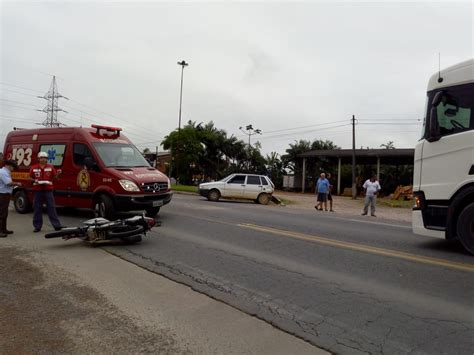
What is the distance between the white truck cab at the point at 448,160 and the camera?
681cm

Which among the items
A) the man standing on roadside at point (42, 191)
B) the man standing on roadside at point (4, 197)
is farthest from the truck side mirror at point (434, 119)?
the man standing on roadside at point (4, 197)

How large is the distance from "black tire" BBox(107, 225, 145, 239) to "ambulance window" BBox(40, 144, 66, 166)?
4975 mm

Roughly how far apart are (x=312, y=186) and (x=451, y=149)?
127 feet

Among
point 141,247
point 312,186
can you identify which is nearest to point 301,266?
point 141,247

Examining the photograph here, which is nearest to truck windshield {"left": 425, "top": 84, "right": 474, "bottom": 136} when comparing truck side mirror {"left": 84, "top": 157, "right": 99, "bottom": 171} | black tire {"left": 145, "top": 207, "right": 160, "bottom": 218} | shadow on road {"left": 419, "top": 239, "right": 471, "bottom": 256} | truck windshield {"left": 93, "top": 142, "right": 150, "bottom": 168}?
shadow on road {"left": 419, "top": 239, "right": 471, "bottom": 256}

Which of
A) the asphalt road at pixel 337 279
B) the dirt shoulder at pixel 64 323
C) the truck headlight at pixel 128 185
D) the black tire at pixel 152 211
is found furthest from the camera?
the black tire at pixel 152 211

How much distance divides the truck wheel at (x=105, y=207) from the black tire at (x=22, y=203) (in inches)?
119

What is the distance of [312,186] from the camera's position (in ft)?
149

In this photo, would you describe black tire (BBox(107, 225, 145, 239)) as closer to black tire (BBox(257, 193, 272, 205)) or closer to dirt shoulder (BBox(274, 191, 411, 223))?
dirt shoulder (BBox(274, 191, 411, 223))

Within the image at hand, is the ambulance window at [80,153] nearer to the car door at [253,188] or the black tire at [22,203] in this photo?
the black tire at [22,203]

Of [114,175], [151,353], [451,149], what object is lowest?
[151,353]

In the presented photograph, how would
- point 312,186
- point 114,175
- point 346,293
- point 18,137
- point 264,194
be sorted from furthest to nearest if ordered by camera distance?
point 312,186, point 264,194, point 18,137, point 114,175, point 346,293

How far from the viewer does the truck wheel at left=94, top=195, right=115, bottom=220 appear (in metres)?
10.0

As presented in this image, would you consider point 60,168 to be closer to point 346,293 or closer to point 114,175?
point 114,175
